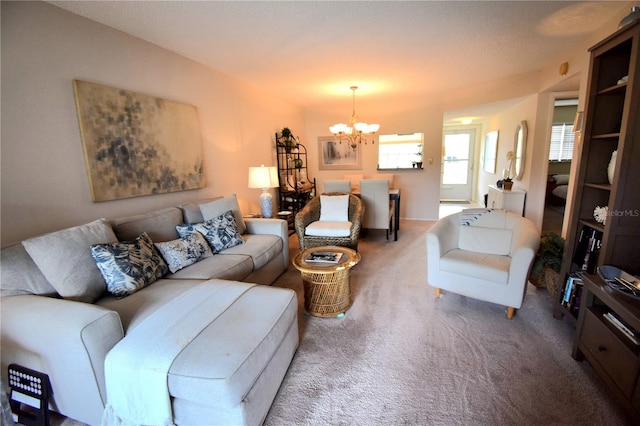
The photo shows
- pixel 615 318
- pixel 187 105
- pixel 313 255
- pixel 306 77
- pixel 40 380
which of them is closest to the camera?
pixel 40 380

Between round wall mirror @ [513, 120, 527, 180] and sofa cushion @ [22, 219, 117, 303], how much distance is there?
546 cm

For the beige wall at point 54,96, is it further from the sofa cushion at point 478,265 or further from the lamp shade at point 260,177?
the sofa cushion at point 478,265

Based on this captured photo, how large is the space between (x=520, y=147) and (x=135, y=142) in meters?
5.36

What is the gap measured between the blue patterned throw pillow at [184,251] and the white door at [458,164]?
7119mm

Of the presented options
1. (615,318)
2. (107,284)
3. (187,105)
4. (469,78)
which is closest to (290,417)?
(107,284)

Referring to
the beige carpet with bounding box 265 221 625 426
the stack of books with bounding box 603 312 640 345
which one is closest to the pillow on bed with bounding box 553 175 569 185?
the beige carpet with bounding box 265 221 625 426

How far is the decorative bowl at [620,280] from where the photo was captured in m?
1.45

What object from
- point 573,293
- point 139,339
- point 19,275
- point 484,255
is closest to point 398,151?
point 484,255

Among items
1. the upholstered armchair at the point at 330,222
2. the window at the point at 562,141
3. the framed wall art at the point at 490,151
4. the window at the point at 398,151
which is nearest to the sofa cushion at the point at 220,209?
the upholstered armchair at the point at 330,222

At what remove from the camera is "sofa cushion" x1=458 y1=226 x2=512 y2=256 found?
2559 mm

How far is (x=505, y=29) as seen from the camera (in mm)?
2547

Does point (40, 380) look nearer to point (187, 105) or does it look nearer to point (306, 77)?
point (187, 105)

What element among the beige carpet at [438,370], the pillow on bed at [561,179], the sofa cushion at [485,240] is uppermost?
the pillow on bed at [561,179]

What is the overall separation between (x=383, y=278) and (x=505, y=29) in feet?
8.68
